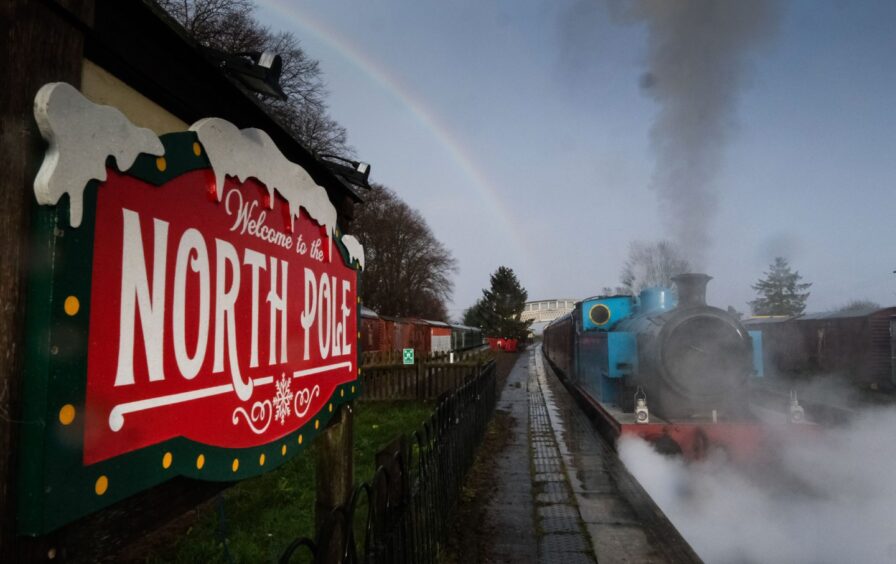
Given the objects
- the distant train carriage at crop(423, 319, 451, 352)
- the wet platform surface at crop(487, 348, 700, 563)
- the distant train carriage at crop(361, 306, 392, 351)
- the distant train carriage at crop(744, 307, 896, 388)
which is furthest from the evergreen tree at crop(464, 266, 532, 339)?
the wet platform surface at crop(487, 348, 700, 563)

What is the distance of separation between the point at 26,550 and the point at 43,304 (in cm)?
48

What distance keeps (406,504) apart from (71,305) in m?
2.39

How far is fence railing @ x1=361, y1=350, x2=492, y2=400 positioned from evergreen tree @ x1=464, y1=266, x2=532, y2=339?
162ft

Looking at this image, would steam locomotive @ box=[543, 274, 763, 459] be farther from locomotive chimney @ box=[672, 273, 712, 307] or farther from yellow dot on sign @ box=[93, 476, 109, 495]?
yellow dot on sign @ box=[93, 476, 109, 495]

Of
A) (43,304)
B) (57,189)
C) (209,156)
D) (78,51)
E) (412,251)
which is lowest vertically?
(43,304)

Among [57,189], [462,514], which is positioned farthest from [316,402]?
[462,514]

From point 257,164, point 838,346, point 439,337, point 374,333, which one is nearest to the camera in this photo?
point 257,164

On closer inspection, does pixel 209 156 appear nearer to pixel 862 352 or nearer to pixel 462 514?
pixel 462 514

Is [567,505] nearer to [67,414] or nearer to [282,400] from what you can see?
[282,400]

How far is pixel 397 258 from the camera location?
1678 inches

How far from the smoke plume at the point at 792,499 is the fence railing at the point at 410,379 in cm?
569

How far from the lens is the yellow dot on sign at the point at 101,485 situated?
1.10m

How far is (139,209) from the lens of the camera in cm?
121

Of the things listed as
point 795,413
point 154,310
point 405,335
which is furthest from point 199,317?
point 405,335
